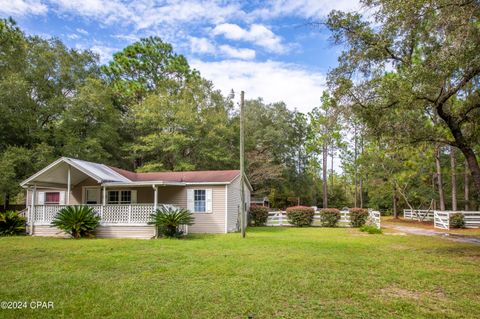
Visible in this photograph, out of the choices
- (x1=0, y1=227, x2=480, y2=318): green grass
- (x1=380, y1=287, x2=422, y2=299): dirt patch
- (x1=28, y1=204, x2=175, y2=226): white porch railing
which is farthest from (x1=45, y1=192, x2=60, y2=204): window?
(x1=380, y1=287, x2=422, y2=299): dirt patch

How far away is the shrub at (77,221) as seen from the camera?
44.3 feet

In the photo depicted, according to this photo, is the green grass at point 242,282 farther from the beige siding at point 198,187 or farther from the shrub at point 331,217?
the shrub at point 331,217

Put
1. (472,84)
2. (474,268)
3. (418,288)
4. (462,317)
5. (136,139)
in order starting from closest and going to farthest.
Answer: (462,317) < (418,288) < (474,268) < (472,84) < (136,139)

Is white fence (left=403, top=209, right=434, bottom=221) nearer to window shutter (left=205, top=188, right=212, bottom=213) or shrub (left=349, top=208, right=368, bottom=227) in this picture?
shrub (left=349, top=208, right=368, bottom=227)

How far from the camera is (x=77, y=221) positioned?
13.6 m

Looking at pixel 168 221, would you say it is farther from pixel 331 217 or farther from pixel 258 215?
pixel 331 217

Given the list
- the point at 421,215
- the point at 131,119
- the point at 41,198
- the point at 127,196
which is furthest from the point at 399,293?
the point at 131,119

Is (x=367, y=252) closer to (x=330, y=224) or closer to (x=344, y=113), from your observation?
(x=344, y=113)

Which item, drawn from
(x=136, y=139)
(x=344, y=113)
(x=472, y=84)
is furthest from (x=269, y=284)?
(x=136, y=139)

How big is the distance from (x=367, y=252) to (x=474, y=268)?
2.72 m

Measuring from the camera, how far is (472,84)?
1023cm

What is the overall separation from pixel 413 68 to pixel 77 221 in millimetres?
13018

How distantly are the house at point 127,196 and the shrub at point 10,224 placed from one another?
0.67 metres

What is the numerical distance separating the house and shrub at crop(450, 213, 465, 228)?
40.5 ft
